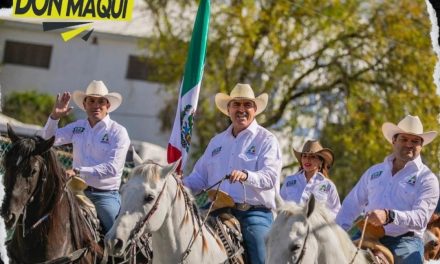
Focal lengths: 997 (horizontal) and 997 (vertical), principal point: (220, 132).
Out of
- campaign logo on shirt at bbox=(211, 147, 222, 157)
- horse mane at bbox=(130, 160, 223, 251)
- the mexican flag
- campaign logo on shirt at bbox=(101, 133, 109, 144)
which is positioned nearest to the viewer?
horse mane at bbox=(130, 160, 223, 251)

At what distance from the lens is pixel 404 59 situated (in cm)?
2358

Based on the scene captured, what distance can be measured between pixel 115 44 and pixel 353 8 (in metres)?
13.5

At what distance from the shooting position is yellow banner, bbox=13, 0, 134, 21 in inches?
396

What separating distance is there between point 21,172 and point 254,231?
2.03 m

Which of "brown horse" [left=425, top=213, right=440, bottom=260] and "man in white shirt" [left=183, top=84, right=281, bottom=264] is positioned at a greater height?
"man in white shirt" [left=183, top=84, right=281, bottom=264]

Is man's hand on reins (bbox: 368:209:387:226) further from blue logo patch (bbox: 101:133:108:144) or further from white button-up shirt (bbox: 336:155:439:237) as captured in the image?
blue logo patch (bbox: 101:133:108:144)

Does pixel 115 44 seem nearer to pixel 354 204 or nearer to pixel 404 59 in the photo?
pixel 404 59

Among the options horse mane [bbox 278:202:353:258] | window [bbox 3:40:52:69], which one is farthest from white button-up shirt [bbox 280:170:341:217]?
window [bbox 3:40:52:69]

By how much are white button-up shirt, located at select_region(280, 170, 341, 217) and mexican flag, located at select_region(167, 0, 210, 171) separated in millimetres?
1142

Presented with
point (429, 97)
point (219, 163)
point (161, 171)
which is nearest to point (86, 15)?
point (219, 163)

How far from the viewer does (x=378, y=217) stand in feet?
23.3

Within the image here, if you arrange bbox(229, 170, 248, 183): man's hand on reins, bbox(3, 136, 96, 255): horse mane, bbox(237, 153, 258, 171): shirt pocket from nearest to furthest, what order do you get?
bbox(229, 170, 248, 183): man's hand on reins, bbox(3, 136, 96, 255): horse mane, bbox(237, 153, 258, 171): shirt pocket

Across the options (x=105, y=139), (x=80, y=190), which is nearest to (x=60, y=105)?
(x=105, y=139)

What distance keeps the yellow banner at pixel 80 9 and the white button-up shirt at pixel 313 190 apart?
2.41 metres
